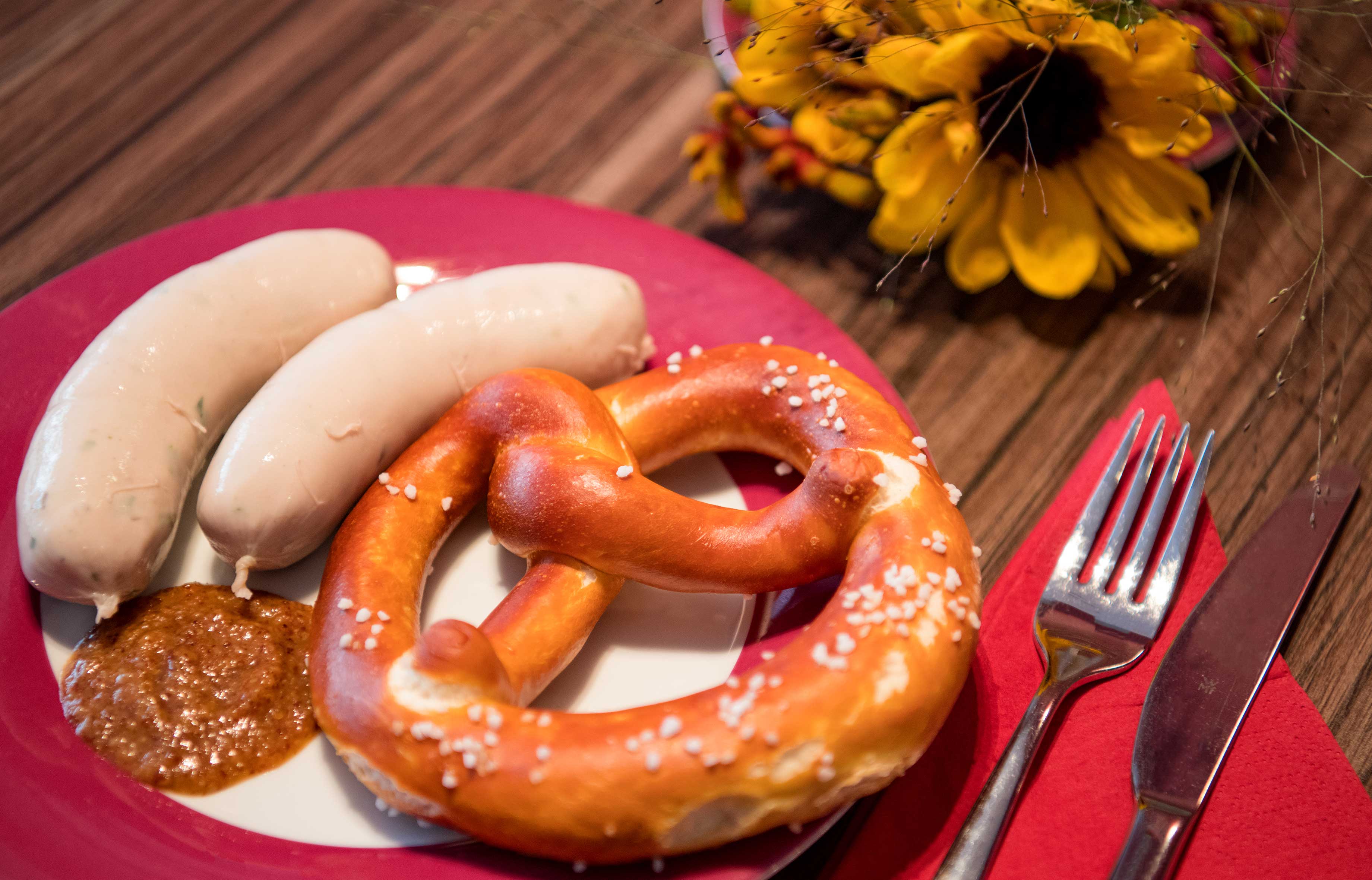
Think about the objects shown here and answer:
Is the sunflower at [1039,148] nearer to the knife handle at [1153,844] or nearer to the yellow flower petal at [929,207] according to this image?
the yellow flower petal at [929,207]

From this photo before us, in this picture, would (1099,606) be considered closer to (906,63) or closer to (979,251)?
(979,251)

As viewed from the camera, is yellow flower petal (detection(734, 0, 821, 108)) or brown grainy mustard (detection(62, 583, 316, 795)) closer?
brown grainy mustard (detection(62, 583, 316, 795))

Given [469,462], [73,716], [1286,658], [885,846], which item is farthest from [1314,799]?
[73,716]

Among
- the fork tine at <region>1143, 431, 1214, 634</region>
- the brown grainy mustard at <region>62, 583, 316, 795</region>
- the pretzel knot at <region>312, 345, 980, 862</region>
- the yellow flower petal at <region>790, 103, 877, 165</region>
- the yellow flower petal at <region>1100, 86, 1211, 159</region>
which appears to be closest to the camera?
the pretzel knot at <region>312, 345, 980, 862</region>

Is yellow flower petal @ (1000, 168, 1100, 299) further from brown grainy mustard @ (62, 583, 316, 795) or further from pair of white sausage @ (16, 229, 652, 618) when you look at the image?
brown grainy mustard @ (62, 583, 316, 795)

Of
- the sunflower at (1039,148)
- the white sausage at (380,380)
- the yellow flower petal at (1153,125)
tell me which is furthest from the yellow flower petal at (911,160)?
the white sausage at (380,380)

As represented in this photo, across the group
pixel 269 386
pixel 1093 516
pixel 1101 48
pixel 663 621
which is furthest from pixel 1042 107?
pixel 269 386

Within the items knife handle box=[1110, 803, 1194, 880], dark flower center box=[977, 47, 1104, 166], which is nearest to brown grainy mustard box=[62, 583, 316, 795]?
knife handle box=[1110, 803, 1194, 880]
